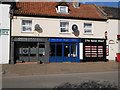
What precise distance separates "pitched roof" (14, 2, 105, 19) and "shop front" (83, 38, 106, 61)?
320cm

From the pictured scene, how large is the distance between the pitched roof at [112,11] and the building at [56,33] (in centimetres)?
151

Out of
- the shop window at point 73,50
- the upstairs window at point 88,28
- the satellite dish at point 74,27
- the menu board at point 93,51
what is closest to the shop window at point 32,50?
the shop window at point 73,50

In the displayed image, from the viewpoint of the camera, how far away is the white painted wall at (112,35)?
22.0 m

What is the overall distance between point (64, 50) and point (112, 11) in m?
9.76

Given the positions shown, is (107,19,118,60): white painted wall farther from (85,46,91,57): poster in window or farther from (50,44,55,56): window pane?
(50,44,55,56): window pane

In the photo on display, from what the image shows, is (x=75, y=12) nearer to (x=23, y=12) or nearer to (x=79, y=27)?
(x=79, y=27)

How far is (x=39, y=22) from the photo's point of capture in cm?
1930

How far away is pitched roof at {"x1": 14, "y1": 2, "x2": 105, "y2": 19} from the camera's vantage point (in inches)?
763

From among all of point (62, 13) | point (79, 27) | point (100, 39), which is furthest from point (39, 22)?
point (100, 39)

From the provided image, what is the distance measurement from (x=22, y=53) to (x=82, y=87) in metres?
14.6

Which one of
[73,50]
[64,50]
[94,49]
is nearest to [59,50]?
[64,50]

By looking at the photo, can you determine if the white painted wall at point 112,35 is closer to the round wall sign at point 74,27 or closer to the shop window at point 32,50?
the round wall sign at point 74,27

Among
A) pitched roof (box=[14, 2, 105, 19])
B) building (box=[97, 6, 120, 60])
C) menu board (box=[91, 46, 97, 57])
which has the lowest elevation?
menu board (box=[91, 46, 97, 57])

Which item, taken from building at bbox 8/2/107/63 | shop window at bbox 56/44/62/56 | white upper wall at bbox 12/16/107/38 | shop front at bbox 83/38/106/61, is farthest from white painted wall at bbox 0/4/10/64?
shop front at bbox 83/38/106/61
